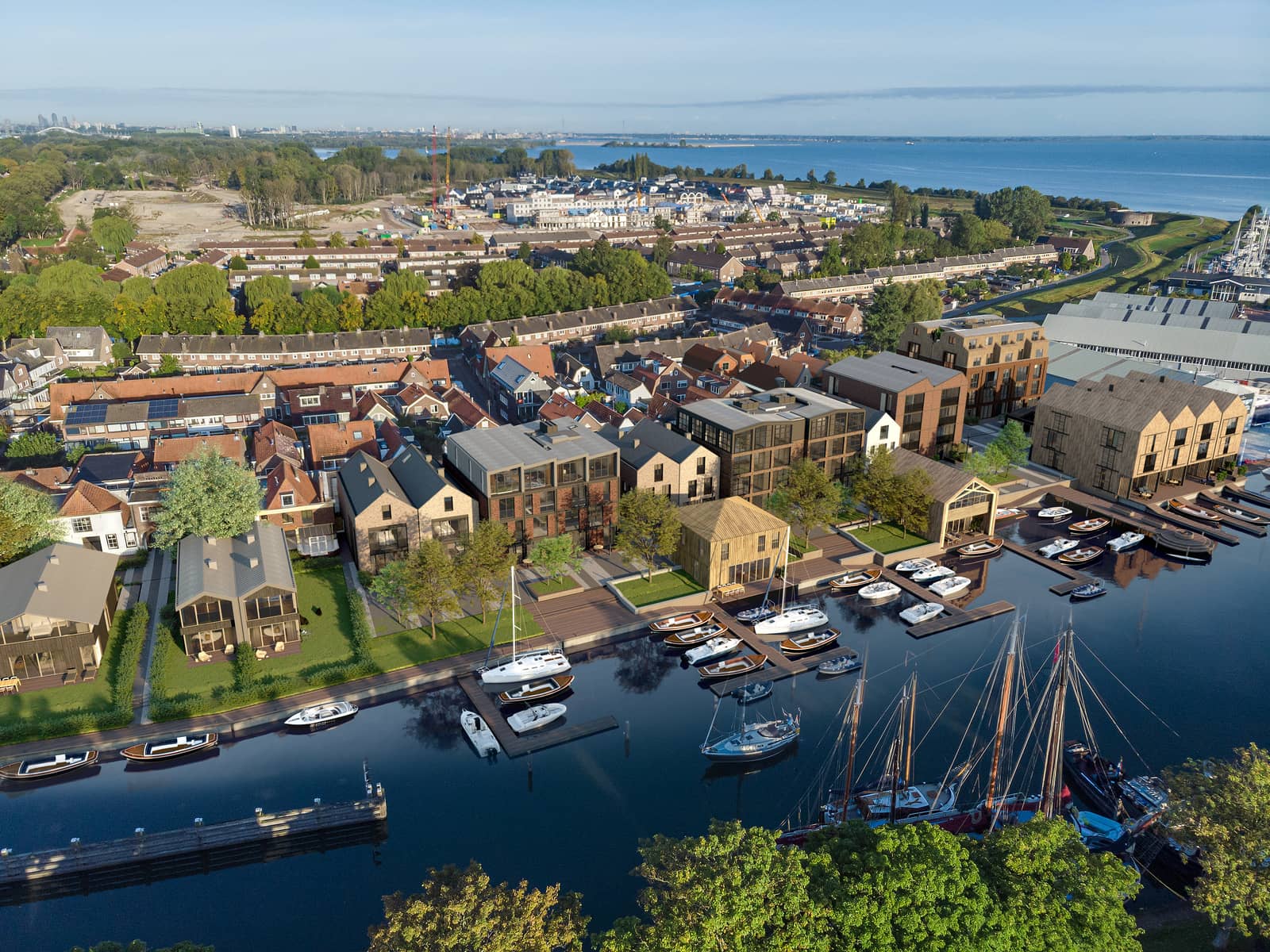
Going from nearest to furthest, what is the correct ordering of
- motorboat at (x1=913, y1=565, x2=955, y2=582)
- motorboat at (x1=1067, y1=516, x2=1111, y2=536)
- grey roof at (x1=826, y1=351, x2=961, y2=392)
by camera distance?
1. motorboat at (x1=913, y1=565, x2=955, y2=582)
2. motorboat at (x1=1067, y1=516, x2=1111, y2=536)
3. grey roof at (x1=826, y1=351, x2=961, y2=392)

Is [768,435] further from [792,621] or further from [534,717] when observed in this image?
[534,717]

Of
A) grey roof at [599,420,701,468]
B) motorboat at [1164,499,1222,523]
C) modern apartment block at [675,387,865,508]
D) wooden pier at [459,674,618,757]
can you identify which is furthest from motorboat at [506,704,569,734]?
motorboat at [1164,499,1222,523]

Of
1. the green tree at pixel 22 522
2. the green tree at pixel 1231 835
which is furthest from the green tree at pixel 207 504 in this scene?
the green tree at pixel 1231 835

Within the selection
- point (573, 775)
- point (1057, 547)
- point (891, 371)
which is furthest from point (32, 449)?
point (1057, 547)

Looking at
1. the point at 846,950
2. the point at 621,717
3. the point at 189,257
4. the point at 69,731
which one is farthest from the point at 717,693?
the point at 189,257

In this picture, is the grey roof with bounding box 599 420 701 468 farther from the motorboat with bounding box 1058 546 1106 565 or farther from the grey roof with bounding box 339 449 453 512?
the motorboat with bounding box 1058 546 1106 565

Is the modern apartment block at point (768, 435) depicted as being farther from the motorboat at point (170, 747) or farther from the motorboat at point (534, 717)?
the motorboat at point (170, 747)
